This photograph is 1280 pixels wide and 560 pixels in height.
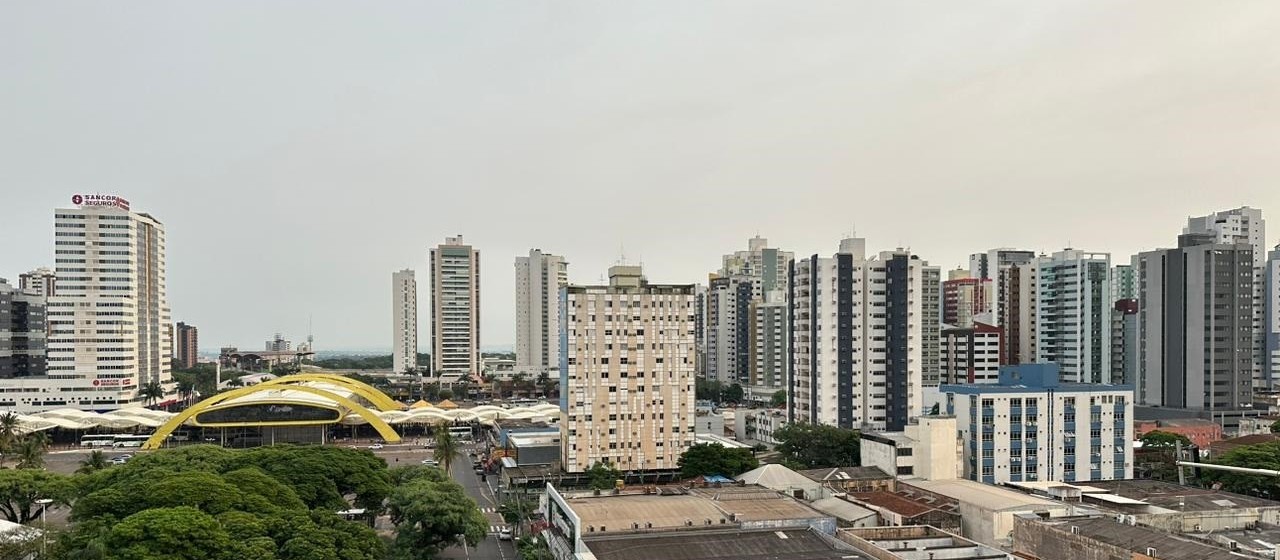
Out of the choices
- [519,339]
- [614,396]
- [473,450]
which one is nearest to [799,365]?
[614,396]

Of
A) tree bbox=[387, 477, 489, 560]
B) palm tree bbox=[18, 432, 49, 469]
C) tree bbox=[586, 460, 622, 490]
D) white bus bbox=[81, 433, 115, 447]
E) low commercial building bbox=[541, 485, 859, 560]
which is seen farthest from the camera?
white bus bbox=[81, 433, 115, 447]

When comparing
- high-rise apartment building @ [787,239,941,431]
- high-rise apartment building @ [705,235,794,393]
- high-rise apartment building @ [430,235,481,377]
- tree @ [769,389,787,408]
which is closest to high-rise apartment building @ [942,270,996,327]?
high-rise apartment building @ [705,235,794,393]

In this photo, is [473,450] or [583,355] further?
[473,450]

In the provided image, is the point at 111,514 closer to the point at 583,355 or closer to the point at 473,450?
the point at 583,355

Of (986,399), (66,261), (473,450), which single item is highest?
(66,261)

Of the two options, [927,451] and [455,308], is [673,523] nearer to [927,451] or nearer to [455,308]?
[927,451]

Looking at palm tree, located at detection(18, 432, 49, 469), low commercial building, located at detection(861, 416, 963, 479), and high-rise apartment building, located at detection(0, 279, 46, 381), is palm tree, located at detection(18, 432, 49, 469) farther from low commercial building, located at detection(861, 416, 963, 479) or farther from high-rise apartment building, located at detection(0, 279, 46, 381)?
high-rise apartment building, located at detection(0, 279, 46, 381)
